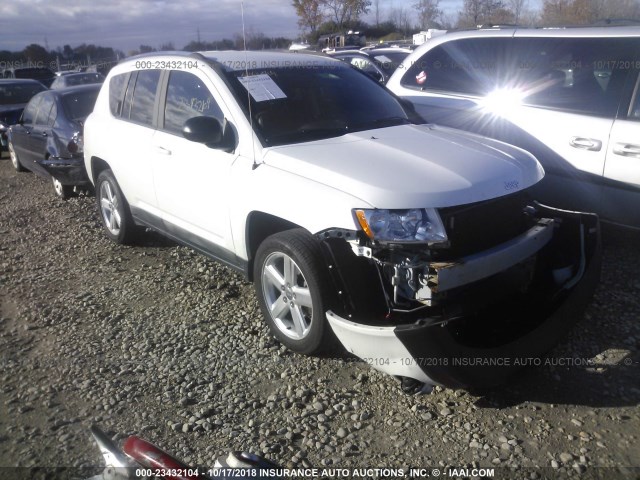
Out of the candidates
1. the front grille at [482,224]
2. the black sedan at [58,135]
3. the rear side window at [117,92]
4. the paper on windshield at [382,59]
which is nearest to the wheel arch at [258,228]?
the front grille at [482,224]

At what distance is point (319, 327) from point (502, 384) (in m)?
1.08

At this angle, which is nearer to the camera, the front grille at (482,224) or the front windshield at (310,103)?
the front grille at (482,224)

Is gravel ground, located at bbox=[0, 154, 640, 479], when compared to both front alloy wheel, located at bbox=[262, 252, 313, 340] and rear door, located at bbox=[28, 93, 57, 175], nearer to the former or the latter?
front alloy wheel, located at bbox=[262, 252, 313, 340]

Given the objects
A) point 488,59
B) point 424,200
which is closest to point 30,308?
point 424,200

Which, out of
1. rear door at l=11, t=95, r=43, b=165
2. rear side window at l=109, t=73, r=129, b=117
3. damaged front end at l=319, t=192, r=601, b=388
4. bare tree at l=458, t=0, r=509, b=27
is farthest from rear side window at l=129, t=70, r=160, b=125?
bare tree at l=458, t=0, r=509, b=27

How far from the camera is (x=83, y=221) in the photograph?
277 inches

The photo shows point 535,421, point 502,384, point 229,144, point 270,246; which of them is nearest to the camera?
point 535,421

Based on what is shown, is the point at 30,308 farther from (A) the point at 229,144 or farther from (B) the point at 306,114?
(B) the point at 306,114

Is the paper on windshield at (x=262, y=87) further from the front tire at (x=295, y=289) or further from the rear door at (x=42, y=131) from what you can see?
the rear door at (x=42, y=131)

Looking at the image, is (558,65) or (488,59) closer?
(558,65)

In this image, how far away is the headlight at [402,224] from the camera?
3086 millimetres

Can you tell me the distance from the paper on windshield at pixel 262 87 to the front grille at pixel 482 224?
167 cm

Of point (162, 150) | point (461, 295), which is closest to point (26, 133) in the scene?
point (162, 150)

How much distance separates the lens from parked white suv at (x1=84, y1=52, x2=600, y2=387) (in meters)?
3.06
